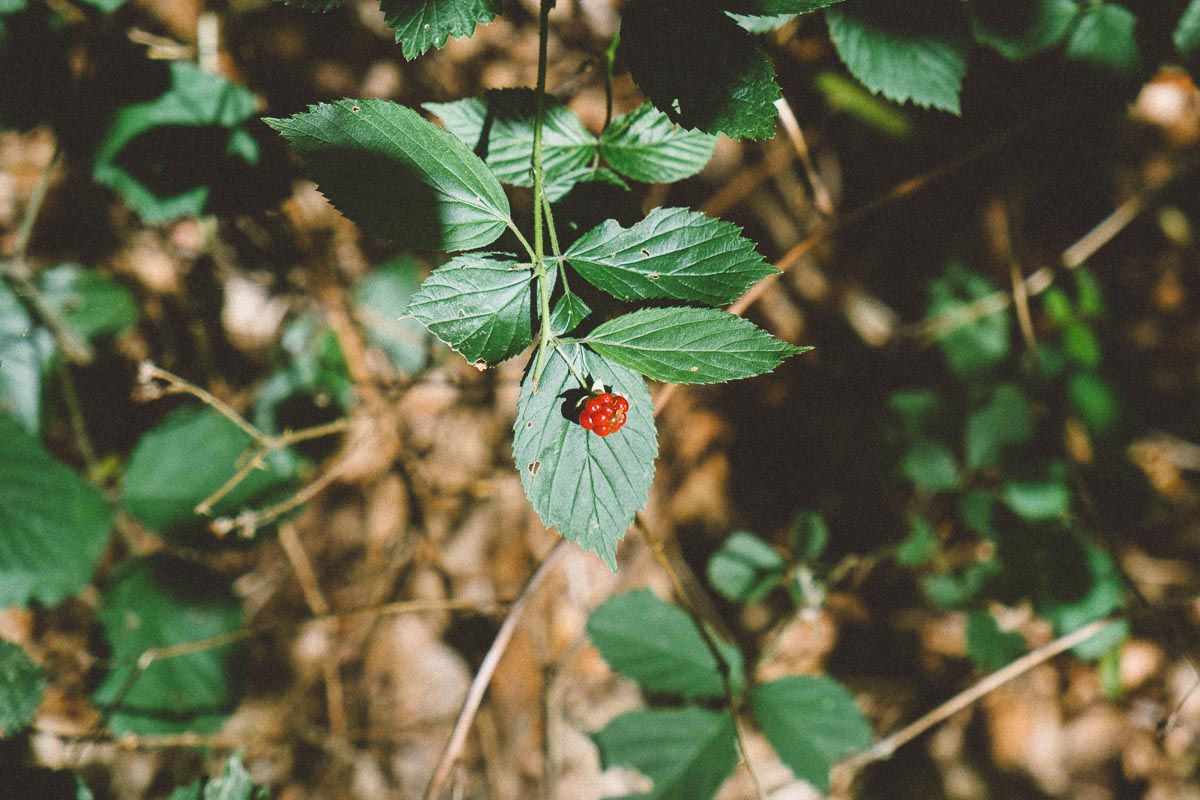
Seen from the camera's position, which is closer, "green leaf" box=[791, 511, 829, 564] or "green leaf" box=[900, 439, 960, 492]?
"green leaf" box=[791, 511, 829, 564]

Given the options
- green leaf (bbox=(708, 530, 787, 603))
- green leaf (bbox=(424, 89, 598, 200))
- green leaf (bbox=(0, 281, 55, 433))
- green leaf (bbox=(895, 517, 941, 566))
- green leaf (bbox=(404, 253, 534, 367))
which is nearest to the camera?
green leaf (bbox=(404, 253, 534, 367))

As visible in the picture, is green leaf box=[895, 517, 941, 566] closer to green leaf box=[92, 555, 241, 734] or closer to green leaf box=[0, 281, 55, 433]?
green leaf box=[92, 555, 241, 734]

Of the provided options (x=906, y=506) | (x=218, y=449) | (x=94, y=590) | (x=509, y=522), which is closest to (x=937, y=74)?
(x=906, y=506)

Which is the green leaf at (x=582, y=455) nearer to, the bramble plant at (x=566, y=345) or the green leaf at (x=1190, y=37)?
the bramble plant at (x=566, y=345)

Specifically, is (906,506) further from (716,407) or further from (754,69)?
(754,69)

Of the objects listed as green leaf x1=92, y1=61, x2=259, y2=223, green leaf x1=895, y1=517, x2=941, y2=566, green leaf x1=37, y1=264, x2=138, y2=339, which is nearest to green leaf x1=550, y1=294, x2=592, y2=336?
green leaf x1=92, y1=61, x2=259, y2=223

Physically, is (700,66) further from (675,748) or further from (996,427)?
(996,427)

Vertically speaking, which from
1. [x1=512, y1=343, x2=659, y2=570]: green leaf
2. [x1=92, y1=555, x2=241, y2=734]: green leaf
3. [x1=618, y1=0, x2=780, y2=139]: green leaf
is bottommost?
[x1=92, y1=555, x2=241, y2=734]: green leaf

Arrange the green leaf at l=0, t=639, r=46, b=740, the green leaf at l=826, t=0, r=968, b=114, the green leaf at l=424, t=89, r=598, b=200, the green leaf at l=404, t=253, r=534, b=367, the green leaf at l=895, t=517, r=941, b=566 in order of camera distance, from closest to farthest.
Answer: the green leaf at l=404, t=253, r=534, b=367
the green leaf at l=424, t=89, r=598, b=200
the green leaf at l=826, t=0, r=968, b=114
the green leaf at l=0, t=639, r=46, b=740
the green leaf at l=895, t=517, r=941, b=566
